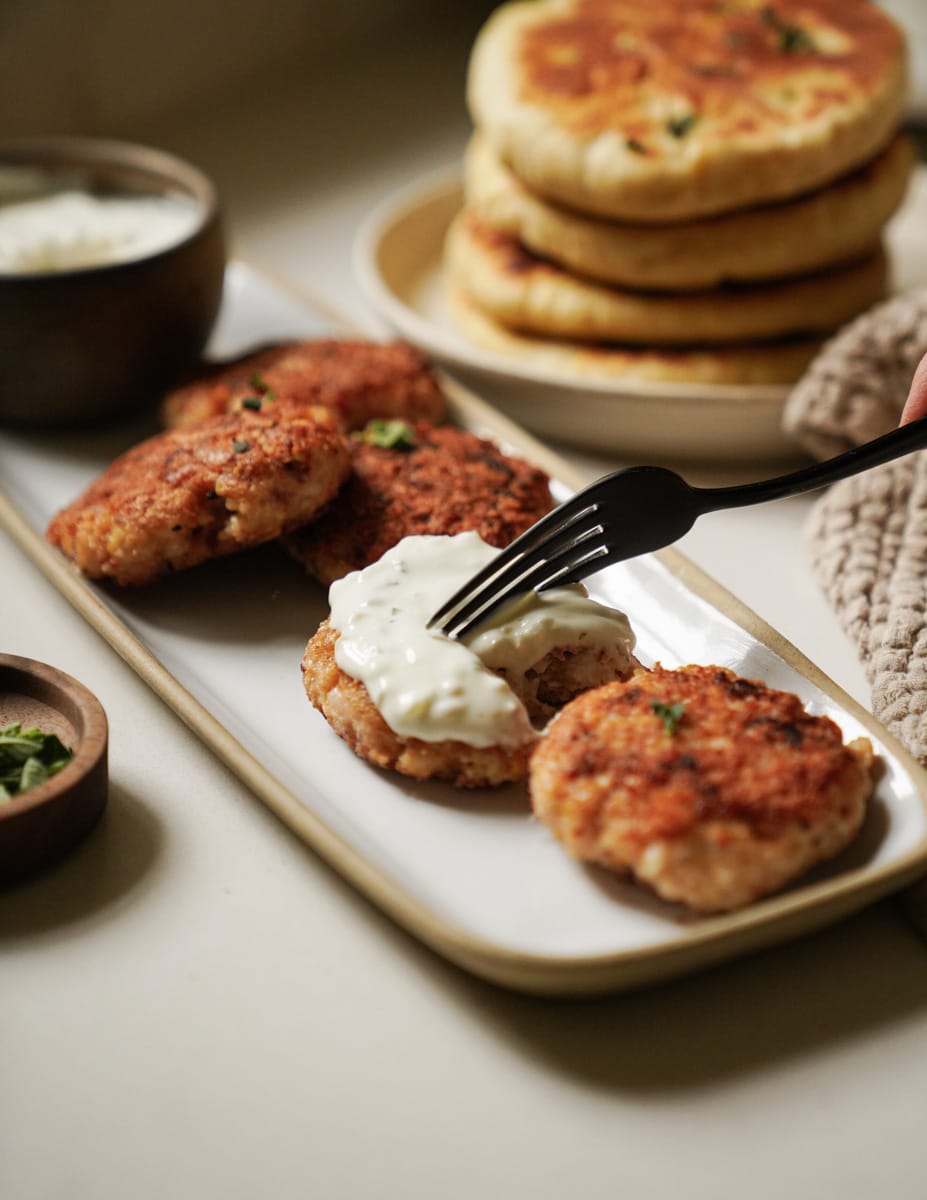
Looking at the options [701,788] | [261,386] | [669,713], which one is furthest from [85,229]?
[701,788]

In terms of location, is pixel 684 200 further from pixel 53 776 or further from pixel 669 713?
pixel 53 776

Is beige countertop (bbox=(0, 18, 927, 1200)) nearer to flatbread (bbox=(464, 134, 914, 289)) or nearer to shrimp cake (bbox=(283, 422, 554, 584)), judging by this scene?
shrimp cake (bbox=(283, 422, 554, 584))

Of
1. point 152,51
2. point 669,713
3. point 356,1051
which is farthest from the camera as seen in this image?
point 152,51

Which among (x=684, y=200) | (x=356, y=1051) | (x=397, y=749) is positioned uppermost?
(x=684, y=200)

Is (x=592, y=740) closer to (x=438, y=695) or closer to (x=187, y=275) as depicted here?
(x=438, y=695)

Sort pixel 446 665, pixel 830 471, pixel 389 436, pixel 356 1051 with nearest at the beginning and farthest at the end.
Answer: pixel 356 1051, pixel 446 665, pixel 830 471, pixel 389 436

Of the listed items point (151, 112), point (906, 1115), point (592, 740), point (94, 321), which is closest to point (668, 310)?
point (94, 321)
